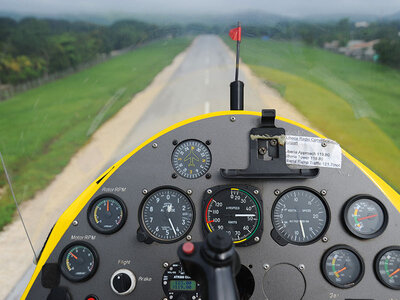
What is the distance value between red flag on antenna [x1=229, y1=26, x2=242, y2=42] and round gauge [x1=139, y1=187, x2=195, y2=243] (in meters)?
0.91

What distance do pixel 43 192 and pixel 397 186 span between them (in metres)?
3.13

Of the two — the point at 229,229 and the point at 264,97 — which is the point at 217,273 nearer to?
the point at 229,229

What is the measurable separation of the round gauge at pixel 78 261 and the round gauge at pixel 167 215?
1.11 ft

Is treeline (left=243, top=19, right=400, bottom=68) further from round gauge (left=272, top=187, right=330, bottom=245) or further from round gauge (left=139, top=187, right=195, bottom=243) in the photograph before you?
round gauge (left=139, top=187, right=195, bottom=243)

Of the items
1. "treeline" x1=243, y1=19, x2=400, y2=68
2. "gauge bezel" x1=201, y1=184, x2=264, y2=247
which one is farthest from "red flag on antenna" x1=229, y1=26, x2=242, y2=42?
"gauge bezel" x1=201, y1=184, x2=264, y2=247

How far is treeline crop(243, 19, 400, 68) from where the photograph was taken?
6.35 feet

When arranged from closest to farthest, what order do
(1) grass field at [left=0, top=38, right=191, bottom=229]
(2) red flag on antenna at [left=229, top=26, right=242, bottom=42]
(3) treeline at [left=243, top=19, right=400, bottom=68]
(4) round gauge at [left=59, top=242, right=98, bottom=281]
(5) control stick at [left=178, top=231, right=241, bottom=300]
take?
1. (5) control stick at [left=178, top=231, right=241, bottom=300]
2. (3) treeline at [left=243, top=19, right=400, bottom=68]
3. (2) red flag on antenna at [left=229, top=26, right=242, bottom=42]
4. (4) round gauge at [left=59, top=242, right=98, bottom=281]
5. (1) grass field at [left=0, top=38, right=191, bottom=229]

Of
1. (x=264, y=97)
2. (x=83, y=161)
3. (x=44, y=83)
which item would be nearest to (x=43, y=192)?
(x=83, y=161)

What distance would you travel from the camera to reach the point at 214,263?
52.4 inches

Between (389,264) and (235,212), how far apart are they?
0.89m

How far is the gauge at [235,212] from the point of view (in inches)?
88.0

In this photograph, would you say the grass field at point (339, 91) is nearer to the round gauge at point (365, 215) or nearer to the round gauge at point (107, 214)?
the round gauge at point (365, 215)

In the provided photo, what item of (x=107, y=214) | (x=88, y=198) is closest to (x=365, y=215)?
(x=107, y=214)

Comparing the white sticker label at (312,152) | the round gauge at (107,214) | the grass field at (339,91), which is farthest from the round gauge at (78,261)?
the grass field at (339,91)
